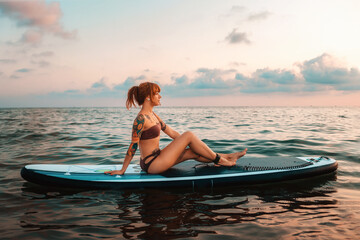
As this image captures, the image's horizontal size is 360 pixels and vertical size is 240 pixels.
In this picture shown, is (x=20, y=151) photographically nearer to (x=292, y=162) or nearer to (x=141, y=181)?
(x=141, y=181)

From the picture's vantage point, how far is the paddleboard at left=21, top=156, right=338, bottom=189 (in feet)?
15.0

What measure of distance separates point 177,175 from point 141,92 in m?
1.65

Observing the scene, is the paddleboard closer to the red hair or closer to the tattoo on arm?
the tattoo on arm

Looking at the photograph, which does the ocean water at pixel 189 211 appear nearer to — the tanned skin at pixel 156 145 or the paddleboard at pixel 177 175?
the paddleboard at pixel 177 175

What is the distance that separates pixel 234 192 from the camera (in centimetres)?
459

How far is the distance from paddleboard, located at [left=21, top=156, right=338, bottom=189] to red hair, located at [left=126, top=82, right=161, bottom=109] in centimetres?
138

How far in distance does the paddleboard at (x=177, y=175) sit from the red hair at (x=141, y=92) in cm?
138

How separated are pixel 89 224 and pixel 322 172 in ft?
15.3

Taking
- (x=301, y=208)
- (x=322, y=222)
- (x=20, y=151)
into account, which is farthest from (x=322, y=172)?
(x=20, y=151)

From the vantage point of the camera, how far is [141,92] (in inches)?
171

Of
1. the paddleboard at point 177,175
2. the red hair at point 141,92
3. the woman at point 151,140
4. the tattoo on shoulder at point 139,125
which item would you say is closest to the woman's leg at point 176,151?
the woman at point 151,140

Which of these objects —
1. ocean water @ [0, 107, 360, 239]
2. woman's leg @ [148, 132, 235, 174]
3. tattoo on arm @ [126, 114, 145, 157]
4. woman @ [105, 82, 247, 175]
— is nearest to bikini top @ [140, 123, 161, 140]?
woman @ [105, 82, 247, 175]

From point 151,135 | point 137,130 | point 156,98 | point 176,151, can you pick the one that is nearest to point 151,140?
point 151,135

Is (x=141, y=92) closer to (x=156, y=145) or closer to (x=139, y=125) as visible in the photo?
(x=139, y=125)
